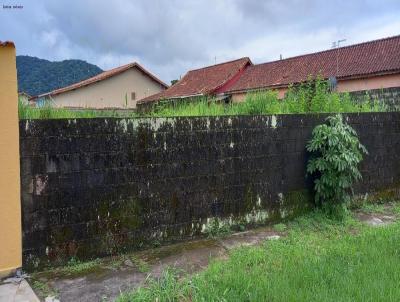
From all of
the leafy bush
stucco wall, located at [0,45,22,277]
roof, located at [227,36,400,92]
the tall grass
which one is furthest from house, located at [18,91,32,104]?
roof, located at [227,36,400,92]

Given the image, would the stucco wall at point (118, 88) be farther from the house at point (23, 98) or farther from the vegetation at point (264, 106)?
the house at point (23, 98)

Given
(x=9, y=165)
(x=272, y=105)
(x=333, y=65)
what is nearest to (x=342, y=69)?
(x=333, y=65)

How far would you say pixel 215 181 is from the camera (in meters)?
4.91

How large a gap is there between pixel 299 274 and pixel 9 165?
9.73 ft

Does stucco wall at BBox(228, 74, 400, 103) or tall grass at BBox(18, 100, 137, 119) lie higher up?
stucco wall at BBox(228, 74, 400, 103)

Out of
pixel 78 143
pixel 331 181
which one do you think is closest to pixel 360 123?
pixel 331 181

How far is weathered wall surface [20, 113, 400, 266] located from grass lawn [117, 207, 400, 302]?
80cm

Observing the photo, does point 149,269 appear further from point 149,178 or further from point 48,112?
point 48,112

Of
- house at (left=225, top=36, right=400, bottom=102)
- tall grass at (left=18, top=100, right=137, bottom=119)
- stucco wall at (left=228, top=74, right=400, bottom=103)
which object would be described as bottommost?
tall grass at (left=18, top=100, right=137, bottom=119)

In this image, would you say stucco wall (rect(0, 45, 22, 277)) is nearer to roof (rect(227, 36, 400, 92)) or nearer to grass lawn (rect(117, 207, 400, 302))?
grass lawn (rect(117, 207, 400, 302))

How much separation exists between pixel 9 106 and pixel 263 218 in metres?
3.56

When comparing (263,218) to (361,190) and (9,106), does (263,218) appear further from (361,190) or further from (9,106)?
(9,106)

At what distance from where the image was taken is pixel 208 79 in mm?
24891

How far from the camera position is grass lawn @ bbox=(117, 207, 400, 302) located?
3.14 meters
